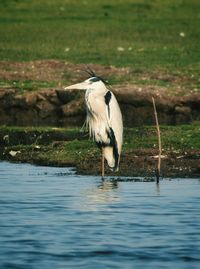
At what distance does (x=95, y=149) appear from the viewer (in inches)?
693

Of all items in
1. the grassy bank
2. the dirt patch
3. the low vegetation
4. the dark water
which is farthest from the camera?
the low vegetation

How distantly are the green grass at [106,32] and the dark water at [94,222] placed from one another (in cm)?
1186

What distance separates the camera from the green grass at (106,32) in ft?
93.0

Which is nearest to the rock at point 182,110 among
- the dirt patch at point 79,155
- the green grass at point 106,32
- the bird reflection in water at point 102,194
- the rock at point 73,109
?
the rock at point 73,109

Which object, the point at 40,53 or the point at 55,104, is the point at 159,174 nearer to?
the point at 55,104

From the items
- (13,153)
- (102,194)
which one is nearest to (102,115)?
(13,153)

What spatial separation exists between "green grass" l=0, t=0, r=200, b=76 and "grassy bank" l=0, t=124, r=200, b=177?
302 inches

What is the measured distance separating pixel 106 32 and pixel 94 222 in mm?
20338

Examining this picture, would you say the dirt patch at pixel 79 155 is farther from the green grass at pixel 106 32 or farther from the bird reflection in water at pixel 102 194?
the green grass at pixel 106 32

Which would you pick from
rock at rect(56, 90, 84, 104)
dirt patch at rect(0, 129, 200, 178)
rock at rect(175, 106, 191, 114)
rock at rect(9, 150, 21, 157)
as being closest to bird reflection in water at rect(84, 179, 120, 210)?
dirt patch at rect(0, 129, 200, 178)

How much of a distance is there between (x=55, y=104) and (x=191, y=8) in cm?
1398

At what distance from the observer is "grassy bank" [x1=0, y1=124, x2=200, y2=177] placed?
16.0 meters

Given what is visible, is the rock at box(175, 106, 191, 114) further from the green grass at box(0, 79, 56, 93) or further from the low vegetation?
the green grass at box(0, 79, 56, 93)

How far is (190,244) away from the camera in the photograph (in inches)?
432
